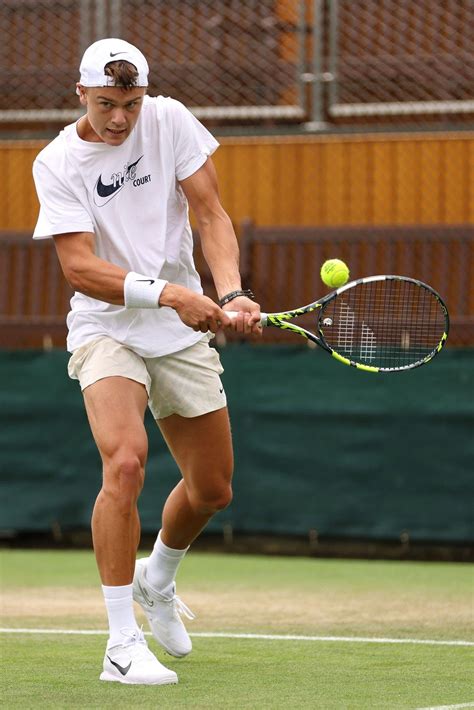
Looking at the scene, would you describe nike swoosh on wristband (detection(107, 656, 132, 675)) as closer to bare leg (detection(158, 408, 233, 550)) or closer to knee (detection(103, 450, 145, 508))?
knee (detection(103, 450, 145, 508))

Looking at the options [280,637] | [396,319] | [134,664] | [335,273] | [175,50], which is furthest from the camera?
[175,50]

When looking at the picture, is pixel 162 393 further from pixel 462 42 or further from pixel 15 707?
pixel 462 42

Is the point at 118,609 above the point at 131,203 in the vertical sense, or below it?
below

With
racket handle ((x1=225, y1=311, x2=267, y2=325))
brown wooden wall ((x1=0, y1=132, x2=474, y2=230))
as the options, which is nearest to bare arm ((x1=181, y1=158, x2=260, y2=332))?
racket handle ((x1=225, y1=311, x2=267, y2=325))

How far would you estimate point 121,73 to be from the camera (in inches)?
200

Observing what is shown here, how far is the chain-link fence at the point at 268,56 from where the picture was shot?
37.9 ft

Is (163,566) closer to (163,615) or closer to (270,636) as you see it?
(163,615)

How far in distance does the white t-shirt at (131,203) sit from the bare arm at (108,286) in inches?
2.7

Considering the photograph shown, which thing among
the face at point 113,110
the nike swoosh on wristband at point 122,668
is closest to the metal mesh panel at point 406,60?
the face at point 113,110

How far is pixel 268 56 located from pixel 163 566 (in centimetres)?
694

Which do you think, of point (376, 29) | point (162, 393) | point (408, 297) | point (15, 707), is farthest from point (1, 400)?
point (15, 707)

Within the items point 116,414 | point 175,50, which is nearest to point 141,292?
point 116,414

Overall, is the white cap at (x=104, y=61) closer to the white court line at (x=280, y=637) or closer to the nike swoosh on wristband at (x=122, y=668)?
the nike swoosh on wristband at (x=122, y=668)

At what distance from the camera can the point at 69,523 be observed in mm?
10391
